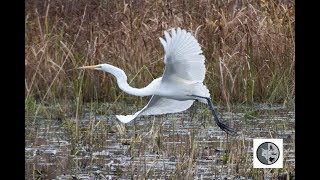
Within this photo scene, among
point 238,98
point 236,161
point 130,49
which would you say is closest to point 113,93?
point 130,49

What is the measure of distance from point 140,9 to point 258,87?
95 centimetres

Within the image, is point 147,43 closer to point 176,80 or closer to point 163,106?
point 163,106

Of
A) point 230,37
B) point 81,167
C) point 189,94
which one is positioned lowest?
point 81,167

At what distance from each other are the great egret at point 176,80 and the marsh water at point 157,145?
7.7 inches

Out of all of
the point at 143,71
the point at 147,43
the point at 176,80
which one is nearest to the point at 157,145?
the point at 176,80

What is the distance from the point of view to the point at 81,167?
6398mm

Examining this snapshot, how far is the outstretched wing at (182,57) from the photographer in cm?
609

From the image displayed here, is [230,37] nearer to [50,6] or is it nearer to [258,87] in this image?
[258,87]

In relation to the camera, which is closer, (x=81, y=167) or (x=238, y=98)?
(x=81, y=167)

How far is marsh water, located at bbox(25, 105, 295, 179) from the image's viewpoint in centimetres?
625

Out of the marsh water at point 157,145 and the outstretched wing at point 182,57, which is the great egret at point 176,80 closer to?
the outstretched wing at point 182,57

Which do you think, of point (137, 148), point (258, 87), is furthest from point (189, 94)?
point (258, 87)

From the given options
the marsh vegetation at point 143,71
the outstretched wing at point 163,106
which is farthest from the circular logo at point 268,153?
the outstretched wing at point 163,106

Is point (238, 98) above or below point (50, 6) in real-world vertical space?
below
